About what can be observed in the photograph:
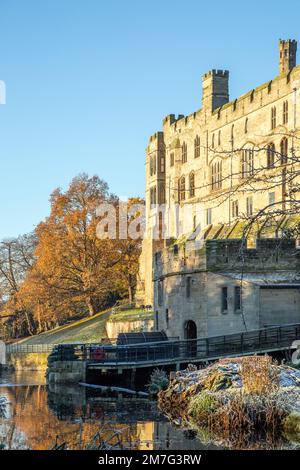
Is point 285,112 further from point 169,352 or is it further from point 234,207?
point 169,352

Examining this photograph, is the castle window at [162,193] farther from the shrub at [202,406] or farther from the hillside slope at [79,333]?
the shrub at [202,406]

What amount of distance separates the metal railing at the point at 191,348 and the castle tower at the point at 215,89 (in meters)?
34.6

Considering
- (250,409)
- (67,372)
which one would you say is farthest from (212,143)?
(250,409)

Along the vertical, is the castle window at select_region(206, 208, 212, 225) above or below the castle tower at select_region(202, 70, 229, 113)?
below

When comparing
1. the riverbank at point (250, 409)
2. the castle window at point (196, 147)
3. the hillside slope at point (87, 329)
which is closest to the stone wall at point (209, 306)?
the riverbank at point (250, 409)

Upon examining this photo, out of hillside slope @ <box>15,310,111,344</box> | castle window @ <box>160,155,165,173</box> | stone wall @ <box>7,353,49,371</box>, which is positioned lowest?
stone wall @ <box>7,353,49,371</box>

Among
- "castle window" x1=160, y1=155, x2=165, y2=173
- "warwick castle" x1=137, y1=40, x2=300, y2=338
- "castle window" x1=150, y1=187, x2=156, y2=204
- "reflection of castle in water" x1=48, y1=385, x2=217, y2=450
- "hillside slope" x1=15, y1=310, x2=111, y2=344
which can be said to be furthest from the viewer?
"castle window" x1=150, y1=187, x2=156, y2=204

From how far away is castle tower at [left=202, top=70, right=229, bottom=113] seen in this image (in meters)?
72.3

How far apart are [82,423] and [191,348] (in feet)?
43.3

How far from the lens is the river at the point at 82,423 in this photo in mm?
22922

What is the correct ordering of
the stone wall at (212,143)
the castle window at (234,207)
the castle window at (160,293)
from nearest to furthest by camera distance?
the castle window at (160,293) < the stone wall at (212,143) < the castle window at (234,207)

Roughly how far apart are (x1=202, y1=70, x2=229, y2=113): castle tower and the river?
37555 mm

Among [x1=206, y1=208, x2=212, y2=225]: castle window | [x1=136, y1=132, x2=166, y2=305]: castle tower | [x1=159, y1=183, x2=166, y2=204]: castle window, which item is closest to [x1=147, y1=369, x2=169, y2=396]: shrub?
[x1=206, y1=208, x2=212, y2=225]: castle window

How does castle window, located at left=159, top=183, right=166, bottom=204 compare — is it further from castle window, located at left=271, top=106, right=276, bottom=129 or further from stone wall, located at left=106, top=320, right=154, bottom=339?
castle window, located at left=271, top=106, right=276, bottom=129
